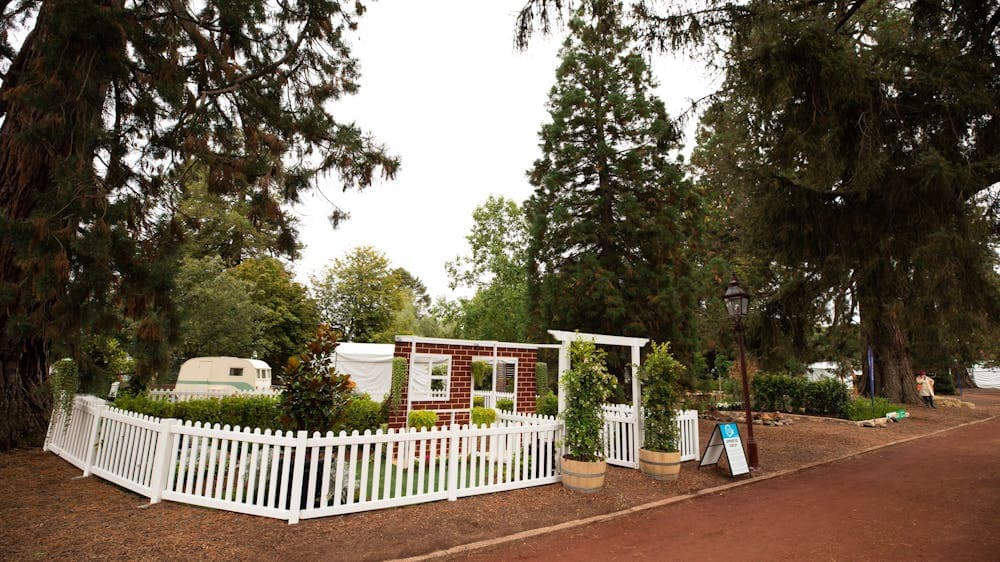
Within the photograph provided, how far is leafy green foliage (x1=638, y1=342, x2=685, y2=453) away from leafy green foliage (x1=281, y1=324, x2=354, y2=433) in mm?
4726

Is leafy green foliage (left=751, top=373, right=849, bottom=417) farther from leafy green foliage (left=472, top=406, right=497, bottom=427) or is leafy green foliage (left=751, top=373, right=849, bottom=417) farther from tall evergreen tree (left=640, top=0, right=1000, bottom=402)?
leafy green foliage (left=472, top=406, right=497, bottom=427)

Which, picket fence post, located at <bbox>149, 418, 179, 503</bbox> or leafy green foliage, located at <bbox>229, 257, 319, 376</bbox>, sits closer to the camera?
picket fence post, located at <bbox>149, 418, 179, 503</bbox>

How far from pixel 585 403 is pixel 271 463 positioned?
4032mm

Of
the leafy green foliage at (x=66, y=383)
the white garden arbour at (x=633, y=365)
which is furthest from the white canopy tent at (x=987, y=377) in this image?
the leafy green foliage at (x=66, y=383)

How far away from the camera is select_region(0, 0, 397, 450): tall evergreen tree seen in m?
5.55

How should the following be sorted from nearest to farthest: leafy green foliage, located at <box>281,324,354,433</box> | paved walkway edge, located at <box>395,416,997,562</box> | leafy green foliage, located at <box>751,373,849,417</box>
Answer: paved walkway edge, located at <box>395,416,997,562</box>, leafy green foliage, located at <box>281,324,354,433</box>, leafy green foliage, located at <box>751,373,849,417</box>

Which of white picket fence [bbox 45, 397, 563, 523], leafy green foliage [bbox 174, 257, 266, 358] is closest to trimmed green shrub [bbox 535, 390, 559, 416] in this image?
white picket fence [bbox 45, 397, 563, 523]

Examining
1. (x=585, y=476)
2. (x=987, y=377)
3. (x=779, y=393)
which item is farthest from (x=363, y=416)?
(x=987, y=377)

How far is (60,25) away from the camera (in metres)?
5.47

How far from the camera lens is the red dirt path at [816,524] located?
456 centimetres

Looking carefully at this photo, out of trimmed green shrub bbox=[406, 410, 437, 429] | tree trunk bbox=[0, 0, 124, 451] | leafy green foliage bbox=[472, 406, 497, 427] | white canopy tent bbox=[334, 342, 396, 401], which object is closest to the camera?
tree trunk bbox=[0, 0, 124, 451]

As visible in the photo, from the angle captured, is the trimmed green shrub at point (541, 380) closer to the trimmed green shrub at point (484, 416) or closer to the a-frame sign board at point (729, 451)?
the trimmed green shrub at point (484, 416)

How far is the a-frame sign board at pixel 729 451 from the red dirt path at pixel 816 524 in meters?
0.36

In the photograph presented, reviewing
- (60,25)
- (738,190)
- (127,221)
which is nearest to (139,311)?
(127,221)
